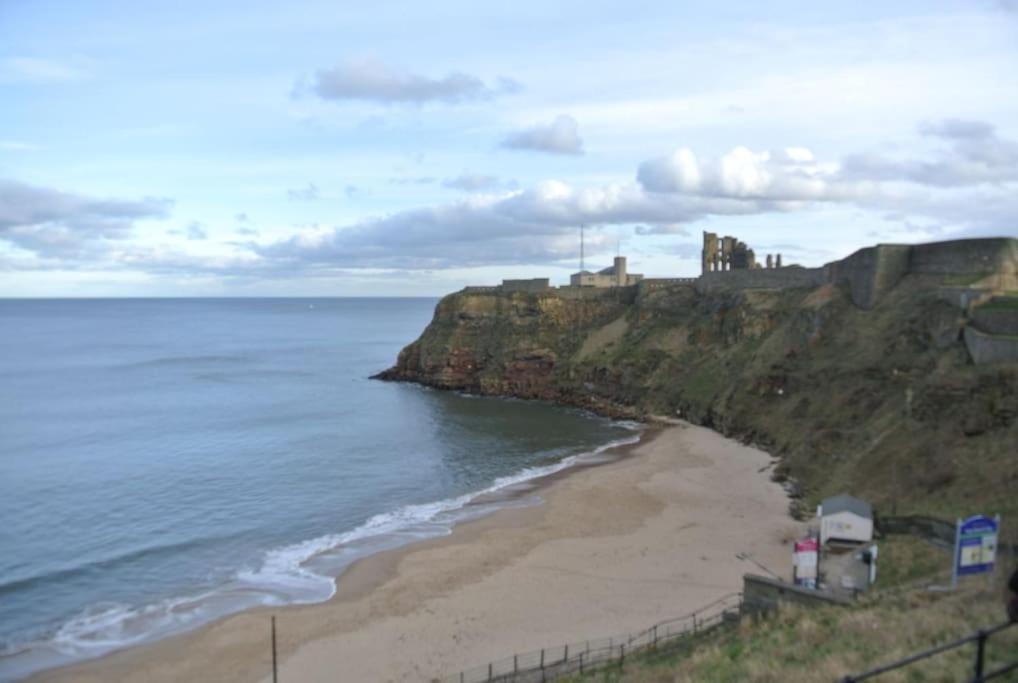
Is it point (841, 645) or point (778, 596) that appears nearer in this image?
point (841, 645)

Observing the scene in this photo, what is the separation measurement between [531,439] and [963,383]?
28.4 metres

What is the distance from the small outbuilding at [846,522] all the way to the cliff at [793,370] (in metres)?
3.10

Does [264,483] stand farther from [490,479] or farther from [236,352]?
[236,352]

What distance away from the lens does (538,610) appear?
81.4 feet

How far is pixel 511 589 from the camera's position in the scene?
26734 mm

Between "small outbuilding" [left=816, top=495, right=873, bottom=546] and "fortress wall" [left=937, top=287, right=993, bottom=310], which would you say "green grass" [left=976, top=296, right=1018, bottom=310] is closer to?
"fortress wall" [left=937, top=287, right=993, bottom=310]

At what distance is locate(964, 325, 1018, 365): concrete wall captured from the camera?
3366 cm

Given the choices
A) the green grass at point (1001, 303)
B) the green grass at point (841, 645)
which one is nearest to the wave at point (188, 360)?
the green grass at point (1001, 303)

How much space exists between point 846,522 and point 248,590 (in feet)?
69.2

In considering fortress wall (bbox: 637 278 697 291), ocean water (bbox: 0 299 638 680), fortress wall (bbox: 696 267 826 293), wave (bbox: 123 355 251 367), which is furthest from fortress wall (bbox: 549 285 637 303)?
wave (bbox: 123 355 251 367)

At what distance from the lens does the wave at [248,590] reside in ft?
74.4

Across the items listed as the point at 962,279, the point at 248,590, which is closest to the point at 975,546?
the point at 248,590

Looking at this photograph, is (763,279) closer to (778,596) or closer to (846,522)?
(846,522)

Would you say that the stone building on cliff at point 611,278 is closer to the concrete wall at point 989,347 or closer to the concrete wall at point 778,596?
the concrete wall at point 989,347
